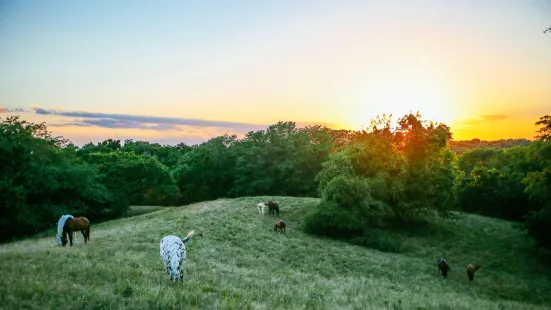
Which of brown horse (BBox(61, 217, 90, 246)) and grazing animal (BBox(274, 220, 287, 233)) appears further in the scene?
grazing animal (BBox(274, 220, 287, 233))

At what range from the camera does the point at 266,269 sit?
806 inches

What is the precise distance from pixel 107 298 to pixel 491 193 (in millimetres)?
57222

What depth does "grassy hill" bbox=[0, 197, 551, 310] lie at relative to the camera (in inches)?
398

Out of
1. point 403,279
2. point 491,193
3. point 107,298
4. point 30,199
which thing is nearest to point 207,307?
point 107,298

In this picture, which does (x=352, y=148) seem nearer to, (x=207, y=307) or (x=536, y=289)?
(x=536, y=289)

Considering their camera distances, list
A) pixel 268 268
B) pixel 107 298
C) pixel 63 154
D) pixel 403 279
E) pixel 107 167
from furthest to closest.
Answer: pixel 107 167, pixel 63 154, pixel 403 279, pixel 268 268, pixel 107 298

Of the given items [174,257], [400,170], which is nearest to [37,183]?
[174,257]

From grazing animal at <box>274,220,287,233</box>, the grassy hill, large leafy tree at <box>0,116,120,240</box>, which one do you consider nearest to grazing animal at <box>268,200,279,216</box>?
the grassy hill

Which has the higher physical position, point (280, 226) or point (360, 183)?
point (360, 183)

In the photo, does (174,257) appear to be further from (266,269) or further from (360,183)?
(360,183)

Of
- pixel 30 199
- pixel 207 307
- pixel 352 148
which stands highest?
pixel 352 148

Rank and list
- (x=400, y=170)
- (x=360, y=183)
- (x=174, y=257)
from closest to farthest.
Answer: (x=174, y=257)
(x=360, y=183)
(x=400, y=170)

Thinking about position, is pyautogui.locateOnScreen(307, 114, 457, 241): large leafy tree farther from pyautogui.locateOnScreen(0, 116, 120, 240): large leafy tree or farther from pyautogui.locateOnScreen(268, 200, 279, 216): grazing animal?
pyautogui.locateOnScreen(0, 116, 120, 240): large leafy tree

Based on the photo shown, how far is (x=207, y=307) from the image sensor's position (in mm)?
9562
